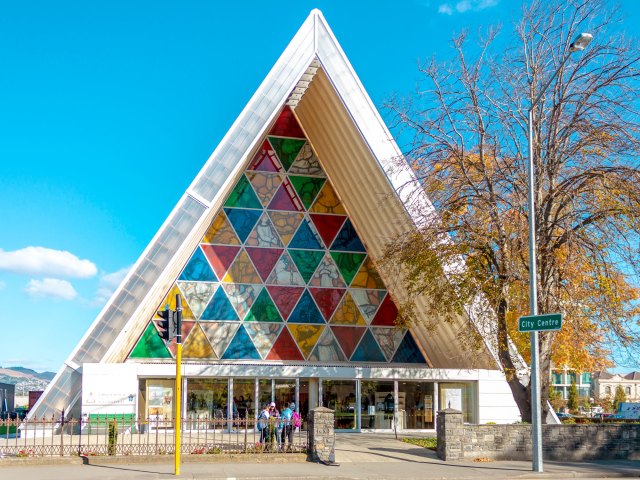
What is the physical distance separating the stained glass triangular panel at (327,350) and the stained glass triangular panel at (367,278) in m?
2.14

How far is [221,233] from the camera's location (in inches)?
1141

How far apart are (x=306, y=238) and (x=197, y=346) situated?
5.72m

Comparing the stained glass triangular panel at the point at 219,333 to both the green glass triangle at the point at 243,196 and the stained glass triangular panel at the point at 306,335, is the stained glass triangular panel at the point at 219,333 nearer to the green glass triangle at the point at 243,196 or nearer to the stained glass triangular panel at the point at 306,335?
the stained glass triangular panel at the point at 306,335

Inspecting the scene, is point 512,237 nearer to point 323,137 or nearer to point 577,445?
point 577,445

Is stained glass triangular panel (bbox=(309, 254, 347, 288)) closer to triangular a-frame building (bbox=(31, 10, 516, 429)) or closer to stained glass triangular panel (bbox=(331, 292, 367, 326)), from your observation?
triangular a-frame building (bbox=(31, 10, 516, 429))

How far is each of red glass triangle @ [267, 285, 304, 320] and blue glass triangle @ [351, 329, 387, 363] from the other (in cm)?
293

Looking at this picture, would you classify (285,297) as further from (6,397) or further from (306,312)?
(6,397)

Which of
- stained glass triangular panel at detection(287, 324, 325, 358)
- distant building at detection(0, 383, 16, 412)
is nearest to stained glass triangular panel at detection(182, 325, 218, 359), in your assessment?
stained glass triangular panel at detection(287, 324, 325, 358)

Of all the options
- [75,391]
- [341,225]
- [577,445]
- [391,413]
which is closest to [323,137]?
[341,225]

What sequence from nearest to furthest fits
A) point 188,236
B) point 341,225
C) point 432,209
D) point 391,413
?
point 432,209 < point 188,236 < point 391,413 < point 341,225

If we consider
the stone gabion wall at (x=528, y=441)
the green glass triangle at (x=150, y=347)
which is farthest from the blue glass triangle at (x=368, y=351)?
the stone gabion wall at (x=528, y=441)

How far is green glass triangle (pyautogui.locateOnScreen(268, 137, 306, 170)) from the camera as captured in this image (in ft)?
98.5

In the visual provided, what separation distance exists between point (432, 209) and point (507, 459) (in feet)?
22.0

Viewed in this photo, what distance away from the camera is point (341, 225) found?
30.0 m
